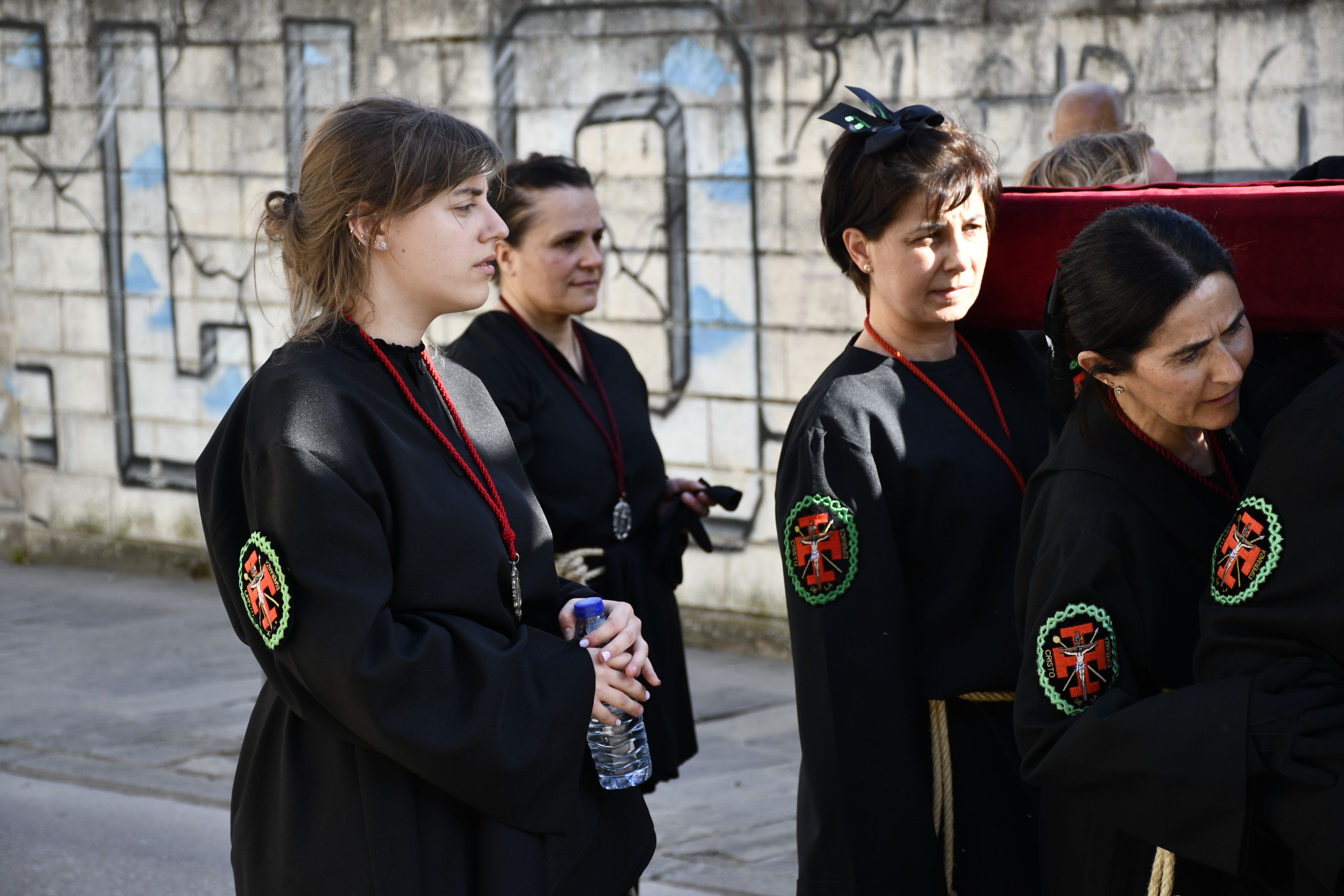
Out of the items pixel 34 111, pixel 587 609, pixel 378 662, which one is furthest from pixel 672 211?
pixel 378 662

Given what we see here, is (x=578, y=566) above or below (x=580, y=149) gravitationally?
below

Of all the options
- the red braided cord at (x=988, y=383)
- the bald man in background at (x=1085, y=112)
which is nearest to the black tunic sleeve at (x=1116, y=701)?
the red braided cord at (x=988, y=383)

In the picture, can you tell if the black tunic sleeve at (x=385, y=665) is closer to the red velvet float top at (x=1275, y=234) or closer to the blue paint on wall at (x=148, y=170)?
the red velvet float top at (x=1275, y=234)

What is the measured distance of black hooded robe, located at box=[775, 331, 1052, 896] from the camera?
8.36 feet

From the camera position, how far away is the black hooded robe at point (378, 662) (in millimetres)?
2068

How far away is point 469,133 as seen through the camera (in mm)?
2354

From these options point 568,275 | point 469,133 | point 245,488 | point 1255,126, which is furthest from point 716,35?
point 245,488

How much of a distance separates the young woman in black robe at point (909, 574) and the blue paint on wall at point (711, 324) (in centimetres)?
369

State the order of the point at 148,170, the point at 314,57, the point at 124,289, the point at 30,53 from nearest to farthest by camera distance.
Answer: the point at 314,57 < the point at 148,170 < the point at 124,289 < the point at 30,53

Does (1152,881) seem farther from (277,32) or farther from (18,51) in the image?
(18,51)

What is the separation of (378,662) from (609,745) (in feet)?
1.67

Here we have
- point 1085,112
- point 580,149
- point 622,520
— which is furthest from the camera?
point 580,149

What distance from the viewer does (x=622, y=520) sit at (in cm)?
365

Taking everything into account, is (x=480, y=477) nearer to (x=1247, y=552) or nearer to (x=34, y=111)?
(x=1247, y=552)
